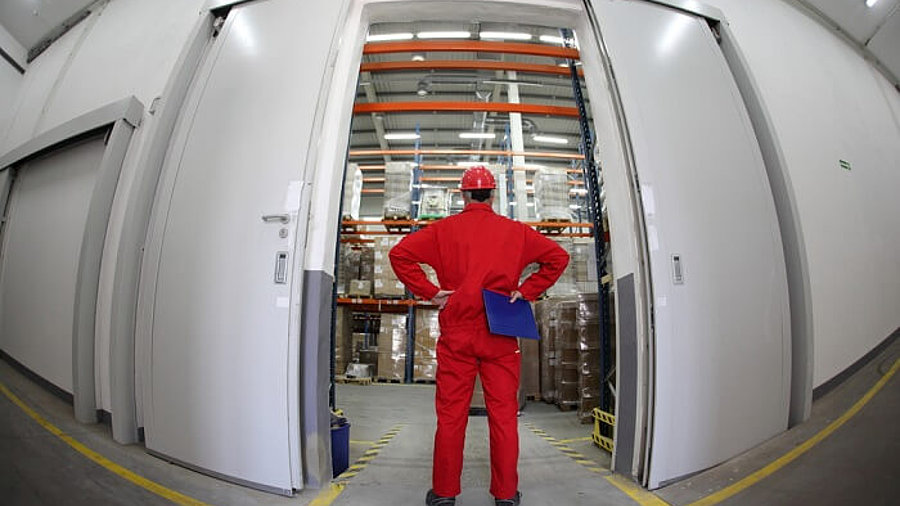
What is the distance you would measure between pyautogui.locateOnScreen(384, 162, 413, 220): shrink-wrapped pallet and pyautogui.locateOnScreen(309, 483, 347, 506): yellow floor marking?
16.9 feet

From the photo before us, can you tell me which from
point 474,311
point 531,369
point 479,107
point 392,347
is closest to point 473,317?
point 474,311

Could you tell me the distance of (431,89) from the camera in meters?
13.1

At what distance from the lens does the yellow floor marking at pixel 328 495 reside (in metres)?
1.84

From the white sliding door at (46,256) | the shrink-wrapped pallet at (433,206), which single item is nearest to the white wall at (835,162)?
the white sliding door at (46,256)

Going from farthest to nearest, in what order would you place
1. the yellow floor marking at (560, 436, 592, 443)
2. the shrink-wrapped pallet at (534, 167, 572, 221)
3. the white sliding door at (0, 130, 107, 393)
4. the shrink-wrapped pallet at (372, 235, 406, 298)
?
1. the shrink-wrapped pallet at (534, 167, 572, 221)
2. the shrink-wrapped pallet at (372, 235, 406, 298)
3. the yellow floor marking at (560, 436, 592, 443)
4. the white sliding door at (0, 130, 107, 393)

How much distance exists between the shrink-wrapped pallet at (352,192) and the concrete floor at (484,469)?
14.4 feet

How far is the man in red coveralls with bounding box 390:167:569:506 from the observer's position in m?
1.82

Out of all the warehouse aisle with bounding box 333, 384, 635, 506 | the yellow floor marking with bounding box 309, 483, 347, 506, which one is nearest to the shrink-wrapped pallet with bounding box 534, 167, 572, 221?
the warehouse aisle with bounding box 333, 384, 635, 506

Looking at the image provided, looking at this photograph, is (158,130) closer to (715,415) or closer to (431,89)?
(715,415)

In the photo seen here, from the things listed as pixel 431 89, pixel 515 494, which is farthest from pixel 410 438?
pixel 431 89

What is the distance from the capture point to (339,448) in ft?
7.45

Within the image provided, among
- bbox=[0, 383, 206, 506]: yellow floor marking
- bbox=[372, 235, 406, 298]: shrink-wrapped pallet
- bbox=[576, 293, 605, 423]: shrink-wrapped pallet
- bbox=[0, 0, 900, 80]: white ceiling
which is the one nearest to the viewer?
bbox=[0, 383, 206, 506]: yellow floor marking

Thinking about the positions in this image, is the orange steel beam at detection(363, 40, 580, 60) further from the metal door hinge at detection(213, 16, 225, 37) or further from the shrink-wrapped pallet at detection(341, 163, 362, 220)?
the shrink-wrapped pallet at detection(341, 163, 362, 220)

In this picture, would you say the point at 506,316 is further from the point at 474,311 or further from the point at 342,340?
the point at 342,340
